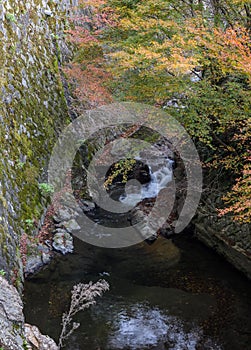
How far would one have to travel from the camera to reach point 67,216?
421 inches

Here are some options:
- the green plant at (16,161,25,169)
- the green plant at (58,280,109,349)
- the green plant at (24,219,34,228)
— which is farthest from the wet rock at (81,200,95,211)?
the green plant at (58,280,109,349)

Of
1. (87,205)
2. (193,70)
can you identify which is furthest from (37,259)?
(193,70)

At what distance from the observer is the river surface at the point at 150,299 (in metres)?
6.62

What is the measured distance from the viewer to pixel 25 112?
9914 millimetres

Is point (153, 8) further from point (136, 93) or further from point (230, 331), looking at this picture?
point (230, 331)

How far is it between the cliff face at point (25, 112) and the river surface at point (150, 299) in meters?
1.07

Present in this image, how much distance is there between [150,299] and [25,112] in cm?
588

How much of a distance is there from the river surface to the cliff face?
3.50ft

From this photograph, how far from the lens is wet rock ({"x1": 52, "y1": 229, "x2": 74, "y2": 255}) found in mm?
9375

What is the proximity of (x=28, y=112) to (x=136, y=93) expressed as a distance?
3.14 m

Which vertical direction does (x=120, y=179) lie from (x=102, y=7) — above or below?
below

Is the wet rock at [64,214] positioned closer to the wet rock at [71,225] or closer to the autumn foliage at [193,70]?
the wet rock at [71,225]

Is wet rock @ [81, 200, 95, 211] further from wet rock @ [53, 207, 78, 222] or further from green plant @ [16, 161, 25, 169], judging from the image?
green plant @ [16, 161, 25, 169]

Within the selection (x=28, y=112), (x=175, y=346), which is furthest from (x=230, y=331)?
(x=28, y=112)
